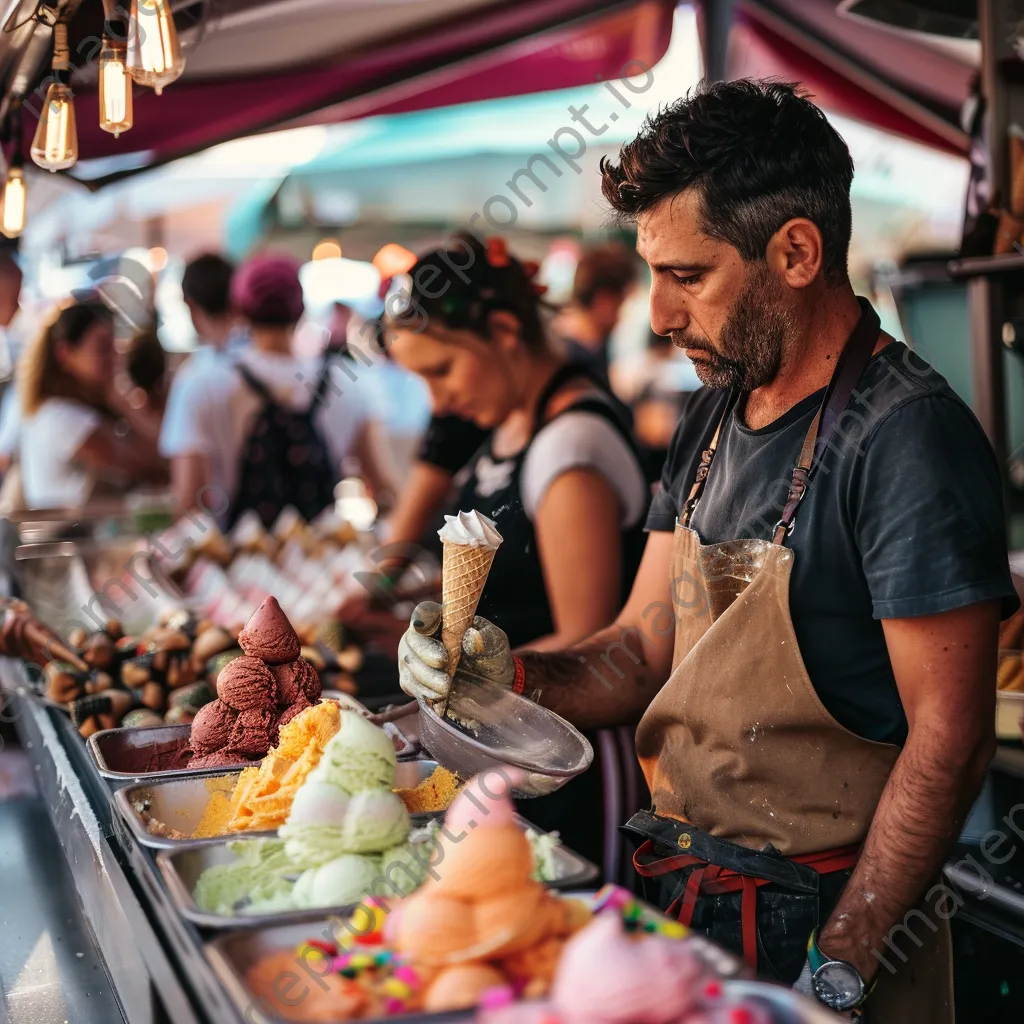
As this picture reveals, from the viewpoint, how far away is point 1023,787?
2.52m

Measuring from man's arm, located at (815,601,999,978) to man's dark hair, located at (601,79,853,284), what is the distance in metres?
0.57

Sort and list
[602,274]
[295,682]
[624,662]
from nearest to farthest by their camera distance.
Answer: [295,682] < [624,662] < [602,274]

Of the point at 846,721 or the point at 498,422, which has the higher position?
the point at 498,422

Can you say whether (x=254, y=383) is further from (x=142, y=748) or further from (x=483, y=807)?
(x=483, y=807)

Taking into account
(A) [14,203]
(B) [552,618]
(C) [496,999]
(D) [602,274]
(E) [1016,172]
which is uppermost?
(A) [14,203]

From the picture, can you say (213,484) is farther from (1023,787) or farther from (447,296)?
(1023,787)

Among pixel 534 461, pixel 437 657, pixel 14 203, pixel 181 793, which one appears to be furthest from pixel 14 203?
pixel 437 657

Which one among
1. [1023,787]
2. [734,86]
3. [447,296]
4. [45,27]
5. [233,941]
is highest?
[45,27]

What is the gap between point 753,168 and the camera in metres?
1.68

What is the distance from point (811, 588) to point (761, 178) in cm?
60

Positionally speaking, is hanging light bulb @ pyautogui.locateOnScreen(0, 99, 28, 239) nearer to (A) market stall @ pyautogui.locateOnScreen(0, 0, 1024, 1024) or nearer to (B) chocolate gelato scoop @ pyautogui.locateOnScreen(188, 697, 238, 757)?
(A) market stall @ pyautogui.locateOnScreen(0, 0, 1024, 1024)

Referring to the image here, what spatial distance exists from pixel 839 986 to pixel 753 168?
1.15 m

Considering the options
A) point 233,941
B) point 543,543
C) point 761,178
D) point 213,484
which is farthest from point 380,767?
point 213,484

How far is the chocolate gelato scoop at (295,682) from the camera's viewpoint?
1899 millimetres
